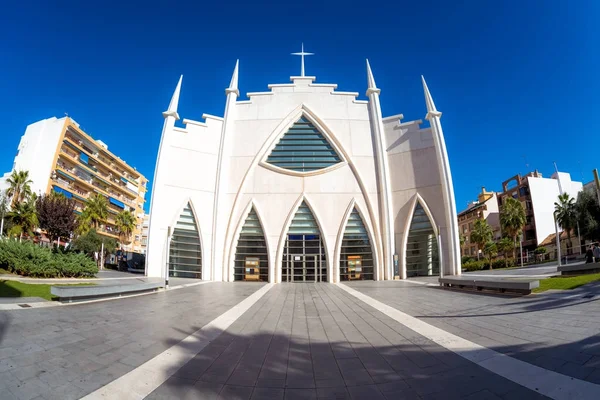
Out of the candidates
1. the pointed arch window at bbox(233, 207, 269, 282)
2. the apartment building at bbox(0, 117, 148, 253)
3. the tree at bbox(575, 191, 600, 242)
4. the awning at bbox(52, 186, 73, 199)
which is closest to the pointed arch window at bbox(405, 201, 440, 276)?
the pointed arch window at bbox(233, 207, 269, 282)

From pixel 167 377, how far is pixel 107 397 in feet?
2.38

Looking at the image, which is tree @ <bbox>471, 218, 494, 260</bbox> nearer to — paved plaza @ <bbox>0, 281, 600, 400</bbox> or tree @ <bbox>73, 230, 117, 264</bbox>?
paved plaza @ <bbox>0, 281, 600, 400</bbox>

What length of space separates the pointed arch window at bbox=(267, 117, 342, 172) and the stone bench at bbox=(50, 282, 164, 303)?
17699mm

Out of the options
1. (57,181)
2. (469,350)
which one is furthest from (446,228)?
(57,181)

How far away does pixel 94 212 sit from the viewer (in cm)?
4362

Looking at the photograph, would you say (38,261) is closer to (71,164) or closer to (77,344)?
(77,344)

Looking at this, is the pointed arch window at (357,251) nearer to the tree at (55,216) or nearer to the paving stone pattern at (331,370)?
the paving stone pattern at (331,370)

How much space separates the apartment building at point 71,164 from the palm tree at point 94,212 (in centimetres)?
565

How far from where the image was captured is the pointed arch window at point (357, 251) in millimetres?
26734

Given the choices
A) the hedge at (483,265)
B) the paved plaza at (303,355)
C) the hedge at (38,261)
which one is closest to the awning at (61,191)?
the hedge at (38,261)

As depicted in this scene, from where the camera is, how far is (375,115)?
94.7 ft

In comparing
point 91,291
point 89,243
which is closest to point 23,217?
point 89,243

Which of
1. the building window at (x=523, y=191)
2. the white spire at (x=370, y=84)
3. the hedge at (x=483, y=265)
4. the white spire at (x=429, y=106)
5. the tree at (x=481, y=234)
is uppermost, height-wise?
the white spire at (x=370, y=84)

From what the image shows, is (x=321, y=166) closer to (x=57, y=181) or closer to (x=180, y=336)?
(x=180, y=336)
